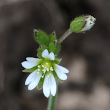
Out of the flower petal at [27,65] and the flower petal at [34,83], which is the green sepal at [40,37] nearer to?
the flower petal at [27,65]

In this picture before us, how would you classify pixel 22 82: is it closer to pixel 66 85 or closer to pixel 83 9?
pixel 66 85

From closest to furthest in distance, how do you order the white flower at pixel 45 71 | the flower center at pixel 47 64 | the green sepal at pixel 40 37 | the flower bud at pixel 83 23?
the flower bud at pixel 83 23 → the white flower at pixel 45 71 → the green sepal at pixel 40 37 → the flower center at pixel 47 64

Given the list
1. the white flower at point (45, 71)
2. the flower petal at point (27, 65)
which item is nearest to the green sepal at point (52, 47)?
the white flower at point (45, 71)

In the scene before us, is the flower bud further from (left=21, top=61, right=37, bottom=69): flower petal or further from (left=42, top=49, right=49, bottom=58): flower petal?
(left=21, top=61, right=37, bottom=69): flower petal

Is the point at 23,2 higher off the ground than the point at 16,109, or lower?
higher

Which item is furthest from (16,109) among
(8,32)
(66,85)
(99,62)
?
(99,62)

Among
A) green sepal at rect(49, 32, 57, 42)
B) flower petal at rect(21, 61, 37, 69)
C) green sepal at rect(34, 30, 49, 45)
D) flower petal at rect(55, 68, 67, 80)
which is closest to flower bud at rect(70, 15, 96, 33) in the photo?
green sepal at rect(49, 32, 57, 42)

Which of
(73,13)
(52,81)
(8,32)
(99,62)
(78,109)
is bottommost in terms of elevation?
(52,81)

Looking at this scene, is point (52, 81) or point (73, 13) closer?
point (52, 81)
